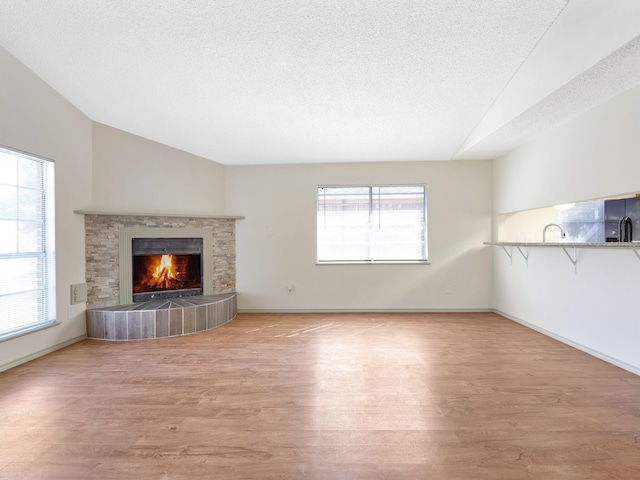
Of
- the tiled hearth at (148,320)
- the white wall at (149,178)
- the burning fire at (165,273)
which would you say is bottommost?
the tiled hearth at (148,320)

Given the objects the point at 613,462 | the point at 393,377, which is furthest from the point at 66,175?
the point at 613,462

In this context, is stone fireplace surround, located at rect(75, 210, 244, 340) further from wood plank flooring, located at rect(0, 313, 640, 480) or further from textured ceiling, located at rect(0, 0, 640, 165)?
textured ceiling, located at rect(0, 0, 640, 165)

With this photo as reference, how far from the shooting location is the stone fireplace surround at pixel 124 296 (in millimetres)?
3830

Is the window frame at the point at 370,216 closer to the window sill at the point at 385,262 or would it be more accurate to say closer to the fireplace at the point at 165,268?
the window sill at the point at 385,262

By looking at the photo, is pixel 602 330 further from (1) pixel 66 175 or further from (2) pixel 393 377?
(1) pixel 66 175

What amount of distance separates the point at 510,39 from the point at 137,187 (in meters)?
4.57

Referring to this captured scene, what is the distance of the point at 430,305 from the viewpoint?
16.7 feet

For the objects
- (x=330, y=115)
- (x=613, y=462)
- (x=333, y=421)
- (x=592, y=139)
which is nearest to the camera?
(x=613, y=462)

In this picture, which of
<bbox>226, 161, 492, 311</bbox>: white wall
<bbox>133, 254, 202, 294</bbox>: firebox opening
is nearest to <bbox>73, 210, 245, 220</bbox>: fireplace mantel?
<bbox>226, 161, 492, 311</bbox>: white wall

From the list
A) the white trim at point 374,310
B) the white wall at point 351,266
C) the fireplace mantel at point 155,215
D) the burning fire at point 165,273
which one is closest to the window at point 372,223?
the white wall at point 351,266

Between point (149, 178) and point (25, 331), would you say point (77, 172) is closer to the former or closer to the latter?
point (149, 178)

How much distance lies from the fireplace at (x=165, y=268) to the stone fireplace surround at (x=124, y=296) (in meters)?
0.13

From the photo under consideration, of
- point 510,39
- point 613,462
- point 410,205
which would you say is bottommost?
point 613,462

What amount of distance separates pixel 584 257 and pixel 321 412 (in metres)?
3.17
